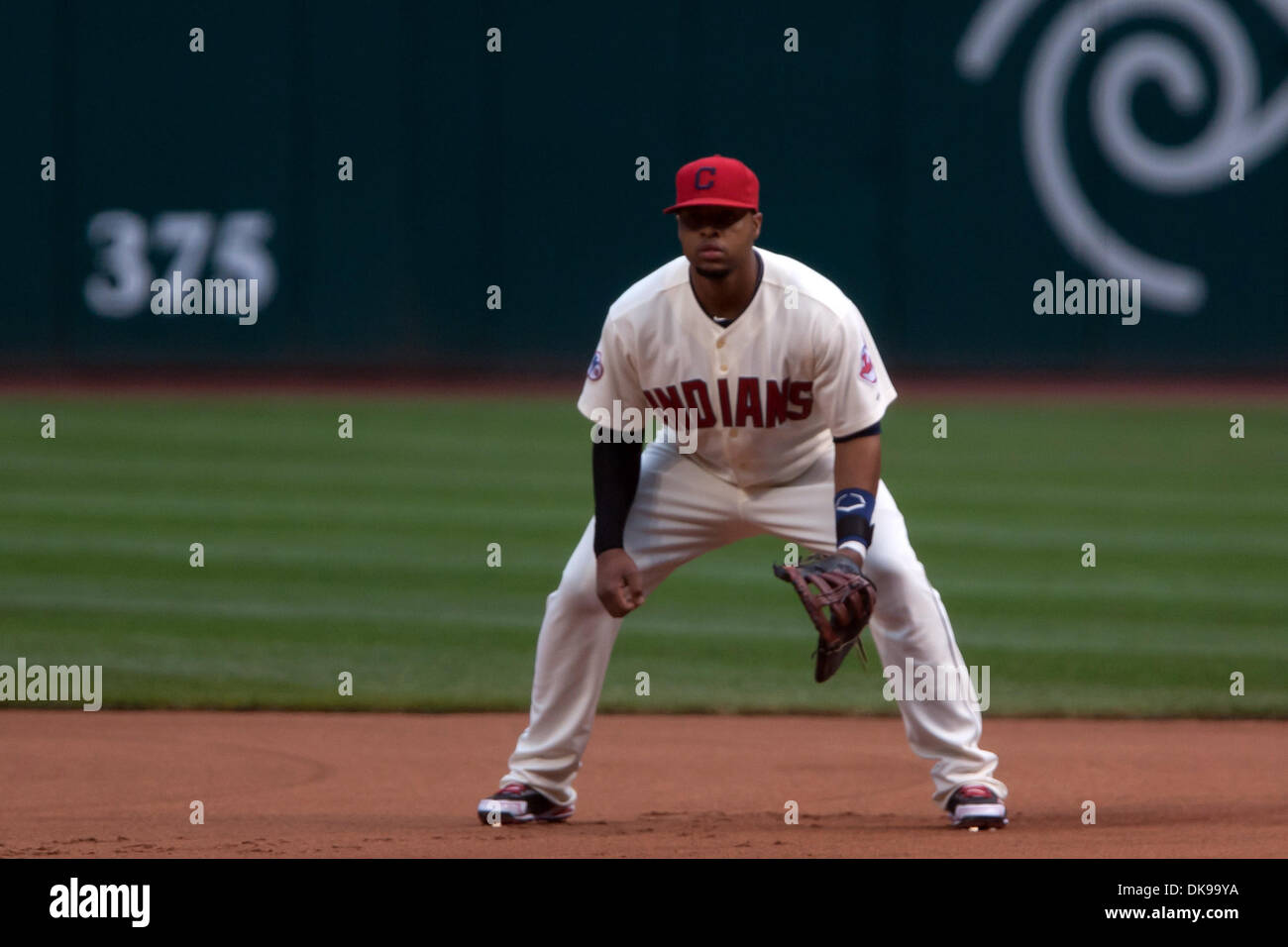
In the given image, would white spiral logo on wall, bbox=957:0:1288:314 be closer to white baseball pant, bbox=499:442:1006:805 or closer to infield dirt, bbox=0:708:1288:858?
infield dirt, bbox=0:708:1288:858

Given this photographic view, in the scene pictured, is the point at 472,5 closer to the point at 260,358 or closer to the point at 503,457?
the point at 260,358

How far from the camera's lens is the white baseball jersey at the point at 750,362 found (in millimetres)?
4965

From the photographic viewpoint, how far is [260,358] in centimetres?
1995

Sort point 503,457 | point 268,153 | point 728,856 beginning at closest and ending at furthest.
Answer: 1. point 728,856
2. point 503,457
3. point 268,153

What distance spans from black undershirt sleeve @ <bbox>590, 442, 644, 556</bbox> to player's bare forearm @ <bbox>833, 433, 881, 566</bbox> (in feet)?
1.97

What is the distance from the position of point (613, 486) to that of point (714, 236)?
78 cm

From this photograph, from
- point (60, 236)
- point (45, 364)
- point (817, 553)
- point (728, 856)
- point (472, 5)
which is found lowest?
point (728, 856)

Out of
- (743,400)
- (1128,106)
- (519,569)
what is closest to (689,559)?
(743,400)

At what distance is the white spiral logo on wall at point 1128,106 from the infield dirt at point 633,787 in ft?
42.3

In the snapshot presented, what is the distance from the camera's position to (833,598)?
4.70 metres

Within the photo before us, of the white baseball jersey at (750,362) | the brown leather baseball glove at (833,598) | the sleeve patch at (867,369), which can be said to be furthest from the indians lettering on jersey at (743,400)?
the brown leather baseball glove at (833,598)

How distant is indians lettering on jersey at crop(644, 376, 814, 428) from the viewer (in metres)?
5.04

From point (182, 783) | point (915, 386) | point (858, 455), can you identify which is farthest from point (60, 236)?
point (858, 455)

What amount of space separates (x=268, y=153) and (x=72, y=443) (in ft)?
17.7
